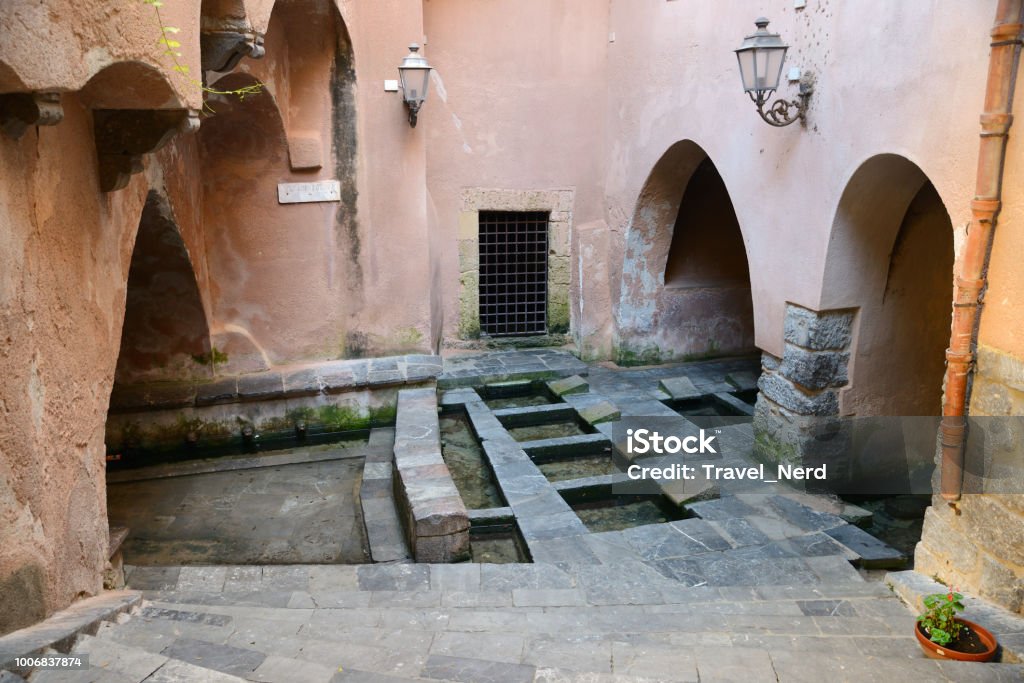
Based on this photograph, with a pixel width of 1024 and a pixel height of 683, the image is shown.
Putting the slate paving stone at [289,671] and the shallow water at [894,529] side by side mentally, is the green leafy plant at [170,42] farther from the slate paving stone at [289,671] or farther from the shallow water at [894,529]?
the shallow water at [894,529]

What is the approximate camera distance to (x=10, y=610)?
2.82 metres

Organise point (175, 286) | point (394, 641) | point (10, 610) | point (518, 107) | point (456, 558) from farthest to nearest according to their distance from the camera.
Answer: point (518, 107), point (175, 286), point (456, 558), point (394, 641), point (10, 610)

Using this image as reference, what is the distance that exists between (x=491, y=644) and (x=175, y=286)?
15.9 ft

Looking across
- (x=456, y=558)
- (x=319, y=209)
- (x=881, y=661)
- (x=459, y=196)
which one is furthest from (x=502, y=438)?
(x=881, y=661)

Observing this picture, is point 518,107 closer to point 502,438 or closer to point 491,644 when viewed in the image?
point 502,438

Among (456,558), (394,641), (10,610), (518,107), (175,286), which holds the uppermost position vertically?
(518,107)

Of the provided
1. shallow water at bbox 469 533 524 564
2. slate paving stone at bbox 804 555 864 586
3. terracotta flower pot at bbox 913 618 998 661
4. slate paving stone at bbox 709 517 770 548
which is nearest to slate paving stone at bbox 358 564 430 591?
shallow water at bbox 469 533 524 564

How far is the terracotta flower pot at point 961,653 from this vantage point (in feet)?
10.8

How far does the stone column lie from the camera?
596cm

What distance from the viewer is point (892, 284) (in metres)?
5.91

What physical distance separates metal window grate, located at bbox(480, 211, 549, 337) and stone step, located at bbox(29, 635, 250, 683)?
716 cm

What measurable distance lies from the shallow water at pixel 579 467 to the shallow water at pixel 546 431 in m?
0.59

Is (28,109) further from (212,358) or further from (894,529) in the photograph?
(894,529)

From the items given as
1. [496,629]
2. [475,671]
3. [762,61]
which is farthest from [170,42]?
[762,61]
